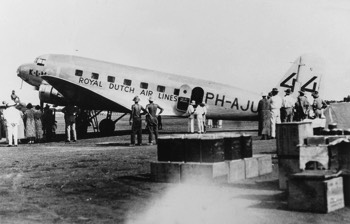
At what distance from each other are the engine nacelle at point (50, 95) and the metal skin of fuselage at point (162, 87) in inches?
33.2

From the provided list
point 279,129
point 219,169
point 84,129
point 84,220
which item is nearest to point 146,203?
point 84,220

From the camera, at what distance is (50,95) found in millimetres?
23656

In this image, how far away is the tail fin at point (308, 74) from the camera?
24312 millimetres

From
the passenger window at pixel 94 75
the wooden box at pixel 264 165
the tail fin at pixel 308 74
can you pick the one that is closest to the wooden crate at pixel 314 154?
the wooden box at pixel 264 165

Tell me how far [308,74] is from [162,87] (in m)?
8.23

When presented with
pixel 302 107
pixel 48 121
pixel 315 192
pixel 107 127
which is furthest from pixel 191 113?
pixel 315 192

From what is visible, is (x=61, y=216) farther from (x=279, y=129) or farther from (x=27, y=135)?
(x=27, y=135)

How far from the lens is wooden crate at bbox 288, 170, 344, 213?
5898 mm

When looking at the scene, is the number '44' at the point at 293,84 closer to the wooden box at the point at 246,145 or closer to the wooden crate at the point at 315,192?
the wooden box at the point at 246,145

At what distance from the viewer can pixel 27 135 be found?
20.8m

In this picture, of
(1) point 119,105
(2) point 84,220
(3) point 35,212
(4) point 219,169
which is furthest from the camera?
(1) point 119,105

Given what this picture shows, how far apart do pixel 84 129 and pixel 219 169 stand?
1806cm

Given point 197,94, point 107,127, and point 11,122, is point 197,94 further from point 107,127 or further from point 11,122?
point 11,122

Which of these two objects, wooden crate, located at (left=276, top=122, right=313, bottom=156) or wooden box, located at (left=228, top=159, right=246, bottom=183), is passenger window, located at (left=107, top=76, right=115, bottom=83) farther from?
wooden crate, located at (left=276, top=122, right=313, bottom=156)
